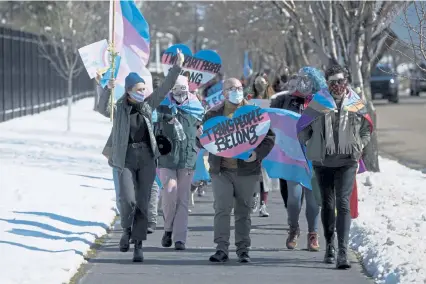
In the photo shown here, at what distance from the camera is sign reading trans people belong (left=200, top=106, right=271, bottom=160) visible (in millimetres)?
10094

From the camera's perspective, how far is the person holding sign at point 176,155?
1117 centimetres

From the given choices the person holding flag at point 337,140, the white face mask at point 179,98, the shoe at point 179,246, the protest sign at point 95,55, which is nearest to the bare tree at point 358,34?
the protest sign at point 95,55

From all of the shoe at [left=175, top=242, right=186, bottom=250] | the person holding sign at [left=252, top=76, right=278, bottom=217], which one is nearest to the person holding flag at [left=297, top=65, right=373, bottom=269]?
the shoe at [left=175, top=242, right=186, bottom=250]

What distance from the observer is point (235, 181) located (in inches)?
402

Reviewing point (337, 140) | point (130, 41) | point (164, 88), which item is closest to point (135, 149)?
point (164, 88)

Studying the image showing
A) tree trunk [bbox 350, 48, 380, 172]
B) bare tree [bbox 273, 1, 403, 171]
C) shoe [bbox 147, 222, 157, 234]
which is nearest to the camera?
shoe [bbox 147, 222, 157, 234]

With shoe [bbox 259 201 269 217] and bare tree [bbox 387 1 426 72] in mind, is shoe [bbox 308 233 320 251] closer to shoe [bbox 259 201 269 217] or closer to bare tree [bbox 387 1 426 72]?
bare tree [bbox 387 1 426 72]

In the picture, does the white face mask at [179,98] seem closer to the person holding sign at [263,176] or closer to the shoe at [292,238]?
the shoe at [292,238]

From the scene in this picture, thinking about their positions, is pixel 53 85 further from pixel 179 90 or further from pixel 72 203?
pixel 179 90

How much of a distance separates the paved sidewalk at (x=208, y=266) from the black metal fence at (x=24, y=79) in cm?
1790

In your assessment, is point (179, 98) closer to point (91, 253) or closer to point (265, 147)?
point (265, 147)

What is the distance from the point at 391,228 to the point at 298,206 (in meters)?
1.01

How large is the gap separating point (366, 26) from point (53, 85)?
2360 centimetres

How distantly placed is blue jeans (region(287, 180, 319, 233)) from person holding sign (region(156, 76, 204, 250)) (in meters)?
0.95
